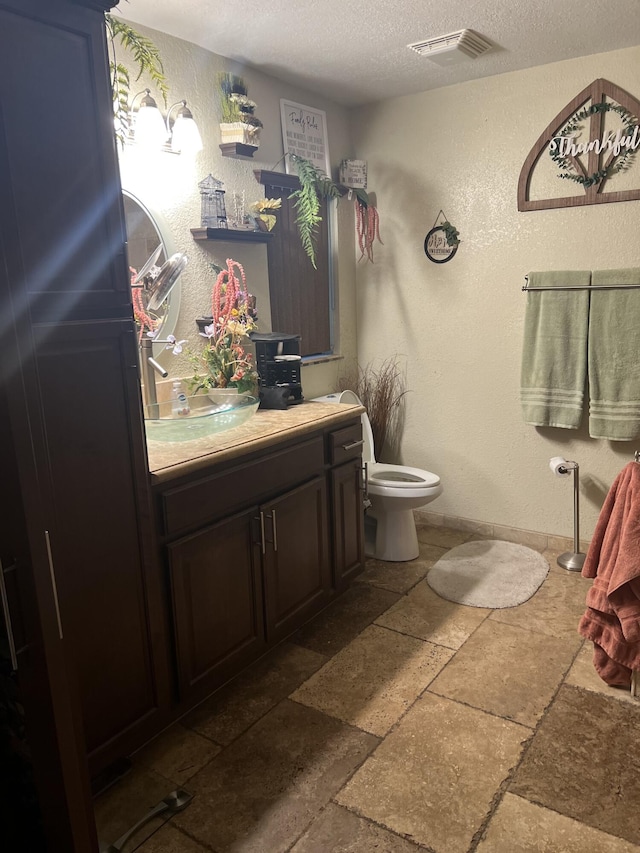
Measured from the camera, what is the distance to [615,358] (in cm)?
301

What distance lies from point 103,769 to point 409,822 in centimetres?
85

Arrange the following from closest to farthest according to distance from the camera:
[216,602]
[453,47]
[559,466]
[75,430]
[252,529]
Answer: [75,430] → [216,602] → [252,529] → [453,47] → [559,466]

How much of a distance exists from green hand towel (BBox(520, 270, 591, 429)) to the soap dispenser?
69.5 inches

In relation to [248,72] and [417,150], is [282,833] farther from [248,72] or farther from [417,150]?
[417,150]

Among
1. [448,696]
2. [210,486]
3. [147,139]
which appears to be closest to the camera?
[210,486]

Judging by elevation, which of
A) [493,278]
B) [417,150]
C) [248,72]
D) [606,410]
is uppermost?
[248,72]

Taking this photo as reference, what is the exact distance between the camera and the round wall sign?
11.4 feet

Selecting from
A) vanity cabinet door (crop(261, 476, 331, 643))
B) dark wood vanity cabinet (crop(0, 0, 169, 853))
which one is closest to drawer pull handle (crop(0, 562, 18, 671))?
dark wood vanity cabinet (crop(0, 0, 169, 853))

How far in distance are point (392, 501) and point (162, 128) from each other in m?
1.95

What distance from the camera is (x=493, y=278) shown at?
3.37 metres

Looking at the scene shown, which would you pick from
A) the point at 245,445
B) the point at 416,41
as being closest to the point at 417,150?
the point at 416,41

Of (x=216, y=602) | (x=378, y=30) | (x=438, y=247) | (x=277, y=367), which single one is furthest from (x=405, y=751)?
(x=378, y=30)

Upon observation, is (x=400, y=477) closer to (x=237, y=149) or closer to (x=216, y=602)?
(x=216, y=602)

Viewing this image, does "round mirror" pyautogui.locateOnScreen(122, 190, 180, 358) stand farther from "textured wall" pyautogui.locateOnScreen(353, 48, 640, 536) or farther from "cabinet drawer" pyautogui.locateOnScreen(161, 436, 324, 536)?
"textured wall" pyautogui.locateOnScreen(353, 48, 640, 536)
